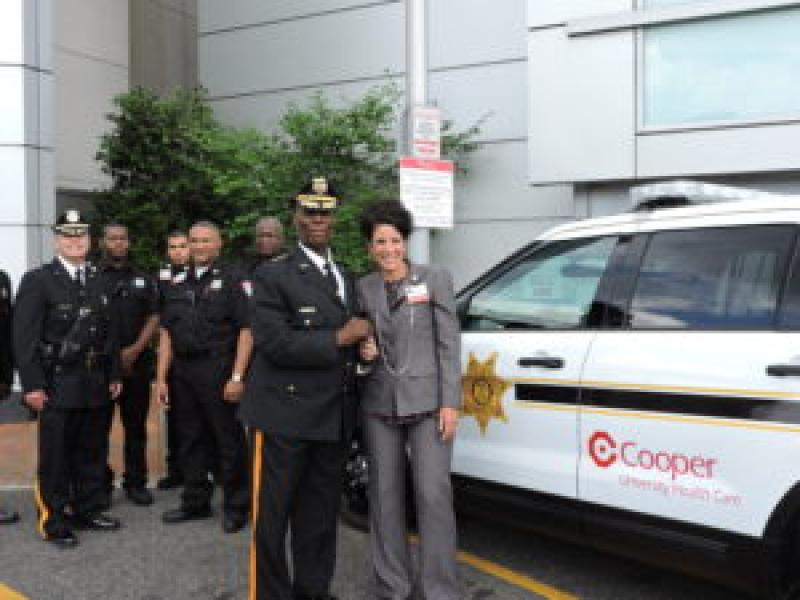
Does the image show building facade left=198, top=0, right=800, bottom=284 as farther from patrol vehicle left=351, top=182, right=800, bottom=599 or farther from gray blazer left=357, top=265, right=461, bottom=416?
gray blazer left=357, top=265, right=461, bottom=416

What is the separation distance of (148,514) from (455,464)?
2332 millimetres

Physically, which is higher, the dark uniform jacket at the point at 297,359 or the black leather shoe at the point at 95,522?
the dark uniform jacket at the point at 297,359

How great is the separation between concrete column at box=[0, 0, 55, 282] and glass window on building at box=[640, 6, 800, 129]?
632 cm

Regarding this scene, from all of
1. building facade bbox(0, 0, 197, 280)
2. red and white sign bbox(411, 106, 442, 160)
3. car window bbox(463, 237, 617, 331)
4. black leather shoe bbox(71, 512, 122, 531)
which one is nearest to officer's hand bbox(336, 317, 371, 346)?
car window bbox(463, 237, 617, 331)

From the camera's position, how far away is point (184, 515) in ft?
17.7

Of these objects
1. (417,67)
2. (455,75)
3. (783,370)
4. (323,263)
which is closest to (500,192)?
(455,75)

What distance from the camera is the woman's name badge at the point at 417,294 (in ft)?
12.2

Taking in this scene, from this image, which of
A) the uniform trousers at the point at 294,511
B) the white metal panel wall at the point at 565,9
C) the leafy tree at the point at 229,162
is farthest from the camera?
the leafy tree at the point at 229,162

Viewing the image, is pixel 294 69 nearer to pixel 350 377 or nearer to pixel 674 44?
pixel 674 44

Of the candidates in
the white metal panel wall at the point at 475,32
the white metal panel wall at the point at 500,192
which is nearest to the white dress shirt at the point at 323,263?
the white metal panel wall at the point at 500,192

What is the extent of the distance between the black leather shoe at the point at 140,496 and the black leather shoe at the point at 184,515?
0.39 m

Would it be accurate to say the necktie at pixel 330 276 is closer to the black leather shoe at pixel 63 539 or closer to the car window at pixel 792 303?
the car window at pixel 792 303

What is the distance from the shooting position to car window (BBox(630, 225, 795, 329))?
3283 mm

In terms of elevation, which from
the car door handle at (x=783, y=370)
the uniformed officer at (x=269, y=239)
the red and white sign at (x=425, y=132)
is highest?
the red and white sign at (x=425, y=132)
